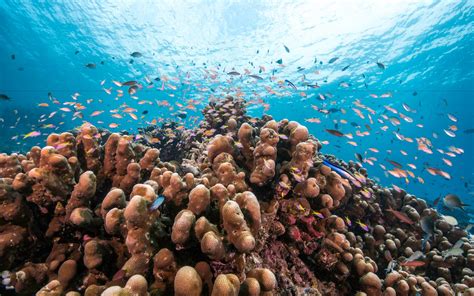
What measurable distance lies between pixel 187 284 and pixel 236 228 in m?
0.63

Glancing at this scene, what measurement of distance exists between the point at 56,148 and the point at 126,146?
778 mm

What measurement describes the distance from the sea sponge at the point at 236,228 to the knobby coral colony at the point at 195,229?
0.01m

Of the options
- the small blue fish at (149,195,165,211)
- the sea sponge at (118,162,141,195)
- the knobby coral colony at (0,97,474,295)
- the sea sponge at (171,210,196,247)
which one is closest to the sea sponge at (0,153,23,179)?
the knobby coral colony at (0,97,474,295)

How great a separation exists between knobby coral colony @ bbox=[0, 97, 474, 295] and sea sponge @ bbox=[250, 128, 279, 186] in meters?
0.02

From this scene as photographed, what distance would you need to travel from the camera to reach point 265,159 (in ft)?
11.4

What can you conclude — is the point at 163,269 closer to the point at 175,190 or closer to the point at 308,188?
the point at 175,190

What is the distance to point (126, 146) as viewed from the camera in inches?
128

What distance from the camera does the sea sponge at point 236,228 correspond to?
6.74ft

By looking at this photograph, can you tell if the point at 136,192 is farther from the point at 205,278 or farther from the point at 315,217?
the point at 315,217

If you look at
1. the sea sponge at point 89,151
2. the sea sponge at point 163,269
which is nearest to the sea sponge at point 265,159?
the sea sponge at point 163,269

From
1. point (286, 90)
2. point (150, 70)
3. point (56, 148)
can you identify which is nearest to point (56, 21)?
point (150, 70)

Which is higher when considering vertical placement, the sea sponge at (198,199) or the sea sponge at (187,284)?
the sea sponge at (198,199)

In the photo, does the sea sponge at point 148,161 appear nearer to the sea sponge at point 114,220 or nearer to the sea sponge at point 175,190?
the sea sponge at point 175,190

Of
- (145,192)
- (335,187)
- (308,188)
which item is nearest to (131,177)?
(145,192)
